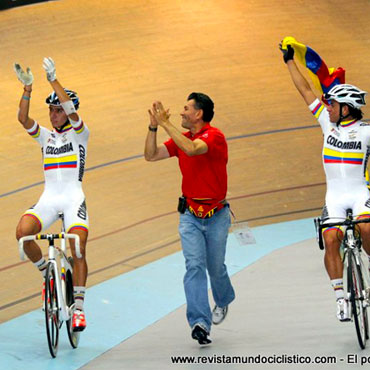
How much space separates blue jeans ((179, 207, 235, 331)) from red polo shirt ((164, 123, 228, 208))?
0.14 meters

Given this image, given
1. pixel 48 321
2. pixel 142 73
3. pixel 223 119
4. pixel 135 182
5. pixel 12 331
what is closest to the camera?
pixel 48 321

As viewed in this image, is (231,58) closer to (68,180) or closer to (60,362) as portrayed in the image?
(68,180)

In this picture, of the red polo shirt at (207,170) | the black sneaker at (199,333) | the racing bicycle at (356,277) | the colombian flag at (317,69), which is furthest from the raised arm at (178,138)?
the colombian flag at (317,69)

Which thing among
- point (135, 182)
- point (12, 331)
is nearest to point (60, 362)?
point (12, 331)

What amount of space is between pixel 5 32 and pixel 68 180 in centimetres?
744

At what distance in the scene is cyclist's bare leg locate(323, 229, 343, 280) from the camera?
530 cm

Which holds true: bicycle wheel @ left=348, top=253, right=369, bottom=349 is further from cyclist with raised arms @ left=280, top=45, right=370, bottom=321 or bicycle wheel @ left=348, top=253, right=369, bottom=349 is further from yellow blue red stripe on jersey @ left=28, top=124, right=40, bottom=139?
yellow blue red stripe on jersey @ left=28, top=124, right=40, bottom=139

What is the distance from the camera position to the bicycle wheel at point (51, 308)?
534cm

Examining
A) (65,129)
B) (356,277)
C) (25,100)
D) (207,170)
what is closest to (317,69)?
(207,170)

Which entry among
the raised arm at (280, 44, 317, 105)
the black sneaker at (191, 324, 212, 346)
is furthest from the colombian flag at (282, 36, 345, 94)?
the black sneaker at (191, 324, 212, 346)

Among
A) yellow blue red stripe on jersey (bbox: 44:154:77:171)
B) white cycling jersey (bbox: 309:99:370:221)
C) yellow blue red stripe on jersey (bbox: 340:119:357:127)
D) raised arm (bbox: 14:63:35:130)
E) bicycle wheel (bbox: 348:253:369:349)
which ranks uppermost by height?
raised arm (bbox: 14:63:35:130)

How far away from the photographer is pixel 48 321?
5.30 meters

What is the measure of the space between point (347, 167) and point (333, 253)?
554mm

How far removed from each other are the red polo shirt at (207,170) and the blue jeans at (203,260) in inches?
5.5
